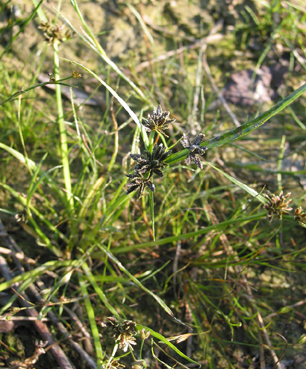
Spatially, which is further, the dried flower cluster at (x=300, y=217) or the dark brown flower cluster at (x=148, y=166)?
Result: the dried flower cluster at (x=300, y=217)

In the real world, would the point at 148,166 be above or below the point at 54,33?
below

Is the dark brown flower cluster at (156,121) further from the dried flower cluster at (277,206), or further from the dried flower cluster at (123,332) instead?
the dried flower cluster at (123,332)

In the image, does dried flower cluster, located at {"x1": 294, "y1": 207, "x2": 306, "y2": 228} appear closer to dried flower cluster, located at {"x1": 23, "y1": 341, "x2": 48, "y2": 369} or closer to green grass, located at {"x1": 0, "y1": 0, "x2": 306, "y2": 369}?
green grass, located at {"x1": 0, "y1": 0, "x2": 306, "y2": 369}

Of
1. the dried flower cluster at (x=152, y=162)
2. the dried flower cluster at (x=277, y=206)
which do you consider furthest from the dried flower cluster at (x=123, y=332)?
the dried flower cluster at (x=277, y=206)

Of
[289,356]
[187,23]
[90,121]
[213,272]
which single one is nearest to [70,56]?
[90,121]

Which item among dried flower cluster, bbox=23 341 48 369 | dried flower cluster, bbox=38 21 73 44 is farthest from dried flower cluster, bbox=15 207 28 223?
dried flower cluster, bbox=38 21 73 44

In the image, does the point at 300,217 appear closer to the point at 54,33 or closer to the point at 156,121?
the point at 156,121

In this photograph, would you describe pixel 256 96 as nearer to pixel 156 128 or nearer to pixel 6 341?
pixel 156 128

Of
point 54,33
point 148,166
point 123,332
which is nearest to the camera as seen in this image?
point 148,166

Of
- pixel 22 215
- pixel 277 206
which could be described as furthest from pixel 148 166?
pixel 22 215
